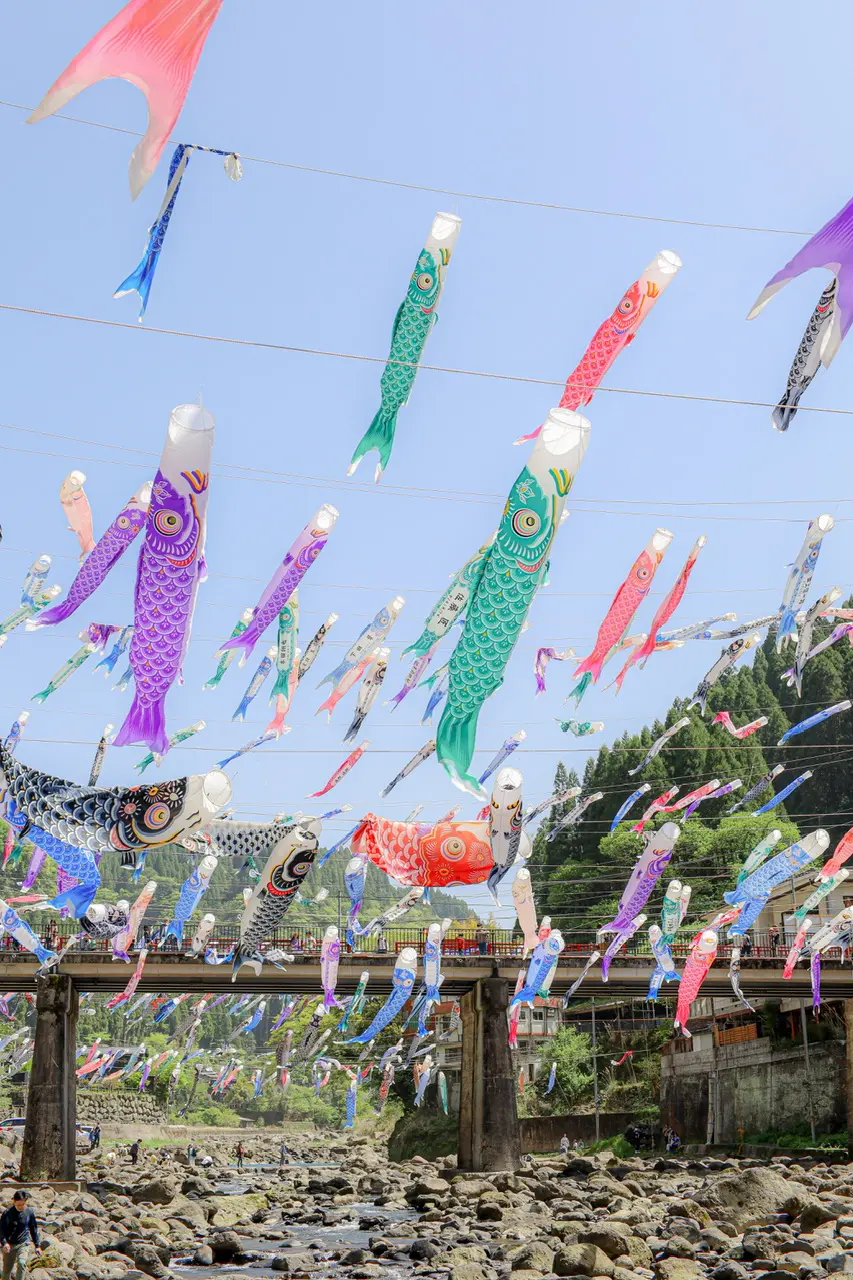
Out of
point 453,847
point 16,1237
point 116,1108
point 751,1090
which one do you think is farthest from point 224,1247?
point 116,1108

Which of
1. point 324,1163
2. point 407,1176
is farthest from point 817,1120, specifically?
point 324,1163

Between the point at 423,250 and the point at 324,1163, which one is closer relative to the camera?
the point at 423,250

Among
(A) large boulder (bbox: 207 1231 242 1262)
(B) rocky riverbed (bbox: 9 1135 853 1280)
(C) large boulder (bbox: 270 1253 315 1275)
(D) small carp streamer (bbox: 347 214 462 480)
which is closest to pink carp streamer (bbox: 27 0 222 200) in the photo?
(D) small carp streamer (bbox: 347 214 462 480)

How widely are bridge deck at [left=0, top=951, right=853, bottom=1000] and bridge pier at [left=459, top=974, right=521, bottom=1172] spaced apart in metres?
0.81

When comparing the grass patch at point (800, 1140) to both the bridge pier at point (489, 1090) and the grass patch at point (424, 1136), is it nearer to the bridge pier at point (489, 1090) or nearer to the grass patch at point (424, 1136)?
the bridge pier at point (489, 1090)

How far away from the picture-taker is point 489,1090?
124 feet

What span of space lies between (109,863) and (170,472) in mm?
179978

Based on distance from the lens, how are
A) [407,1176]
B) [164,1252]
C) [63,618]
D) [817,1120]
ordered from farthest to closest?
[407,1176], [817,1120], [164,1252], [63,618]

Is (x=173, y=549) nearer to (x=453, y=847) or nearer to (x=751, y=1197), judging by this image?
(x=453, y=847)

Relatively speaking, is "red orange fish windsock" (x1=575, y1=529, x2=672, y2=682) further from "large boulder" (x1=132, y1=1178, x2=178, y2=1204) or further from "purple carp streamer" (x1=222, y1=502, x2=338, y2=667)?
"large boulder" (x1=132, y1=1178, x2=178, y2=1204)

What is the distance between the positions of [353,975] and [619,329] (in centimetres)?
2706

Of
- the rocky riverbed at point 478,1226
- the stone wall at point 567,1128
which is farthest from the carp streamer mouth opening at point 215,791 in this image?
the stone wall at point 567,1128

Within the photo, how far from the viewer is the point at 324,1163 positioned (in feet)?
205

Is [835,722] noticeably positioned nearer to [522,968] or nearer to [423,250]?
[522,968]
